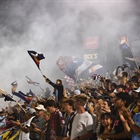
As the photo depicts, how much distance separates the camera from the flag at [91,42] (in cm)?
6856

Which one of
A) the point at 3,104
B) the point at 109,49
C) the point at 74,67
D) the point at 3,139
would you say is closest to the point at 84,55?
the point at 109,49

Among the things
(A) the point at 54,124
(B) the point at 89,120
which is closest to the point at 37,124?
(A) the point at 54,124

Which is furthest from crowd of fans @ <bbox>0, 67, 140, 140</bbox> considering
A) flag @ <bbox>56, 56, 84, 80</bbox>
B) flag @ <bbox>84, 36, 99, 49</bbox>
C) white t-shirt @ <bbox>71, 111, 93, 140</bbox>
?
flag @ <bbox>84, 36, 99, 49</bbox>

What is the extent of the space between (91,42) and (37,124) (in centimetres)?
6364

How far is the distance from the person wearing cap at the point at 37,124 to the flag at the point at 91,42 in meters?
62.7

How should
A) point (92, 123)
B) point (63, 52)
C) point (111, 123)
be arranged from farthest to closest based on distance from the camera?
point (63, 52) → point (92, 123) → point (111, 123)

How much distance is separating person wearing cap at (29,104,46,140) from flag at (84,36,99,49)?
62.7 m

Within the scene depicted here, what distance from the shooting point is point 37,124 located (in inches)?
243

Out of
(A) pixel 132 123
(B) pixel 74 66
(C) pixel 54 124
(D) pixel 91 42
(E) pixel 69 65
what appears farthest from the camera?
(D) pixel 91 42

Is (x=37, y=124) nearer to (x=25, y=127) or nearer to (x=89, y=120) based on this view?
(x=25, y=127)

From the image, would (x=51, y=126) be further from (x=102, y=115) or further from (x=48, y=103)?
(x=102, y=115)

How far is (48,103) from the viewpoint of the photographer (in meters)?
5.57

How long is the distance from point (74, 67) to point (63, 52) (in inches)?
1728

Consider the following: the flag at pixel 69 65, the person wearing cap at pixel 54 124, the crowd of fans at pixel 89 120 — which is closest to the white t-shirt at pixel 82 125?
the crowd of fans at pixel 89 120
